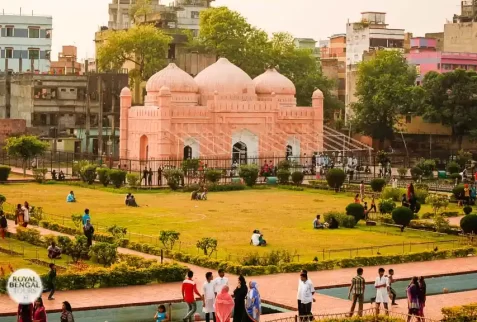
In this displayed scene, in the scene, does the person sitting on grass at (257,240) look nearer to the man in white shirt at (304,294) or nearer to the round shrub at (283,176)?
the man in white shirt at (304,294)

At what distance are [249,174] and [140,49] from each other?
95.1 ft

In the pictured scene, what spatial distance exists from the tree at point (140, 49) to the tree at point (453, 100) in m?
18.8

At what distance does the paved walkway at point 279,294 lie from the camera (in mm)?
22984

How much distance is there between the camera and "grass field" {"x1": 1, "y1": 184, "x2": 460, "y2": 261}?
31938 mm

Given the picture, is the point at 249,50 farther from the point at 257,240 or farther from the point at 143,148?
the point at 257,240

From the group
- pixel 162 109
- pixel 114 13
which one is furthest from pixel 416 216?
pixel 114 13

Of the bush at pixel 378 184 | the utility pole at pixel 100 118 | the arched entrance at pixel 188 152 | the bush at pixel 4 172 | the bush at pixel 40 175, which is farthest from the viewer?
the utility pole at pixel 100 118

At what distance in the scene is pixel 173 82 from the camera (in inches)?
2384

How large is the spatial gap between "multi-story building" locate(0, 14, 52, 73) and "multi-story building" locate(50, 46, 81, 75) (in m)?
2.53

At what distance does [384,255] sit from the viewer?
29.0 m

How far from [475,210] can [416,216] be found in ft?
13.3

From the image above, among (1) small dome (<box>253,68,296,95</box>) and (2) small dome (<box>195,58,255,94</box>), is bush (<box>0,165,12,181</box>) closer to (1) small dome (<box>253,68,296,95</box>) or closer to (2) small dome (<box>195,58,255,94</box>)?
(2) small dome (<box>195,58,255,94</box>)

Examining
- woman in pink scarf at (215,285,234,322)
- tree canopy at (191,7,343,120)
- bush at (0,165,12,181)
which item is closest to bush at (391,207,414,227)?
woman in pink scarf at (215,285,234,322)

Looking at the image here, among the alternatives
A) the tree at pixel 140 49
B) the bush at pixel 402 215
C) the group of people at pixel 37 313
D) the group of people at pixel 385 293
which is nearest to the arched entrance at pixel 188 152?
the tree at pixel 140 49
